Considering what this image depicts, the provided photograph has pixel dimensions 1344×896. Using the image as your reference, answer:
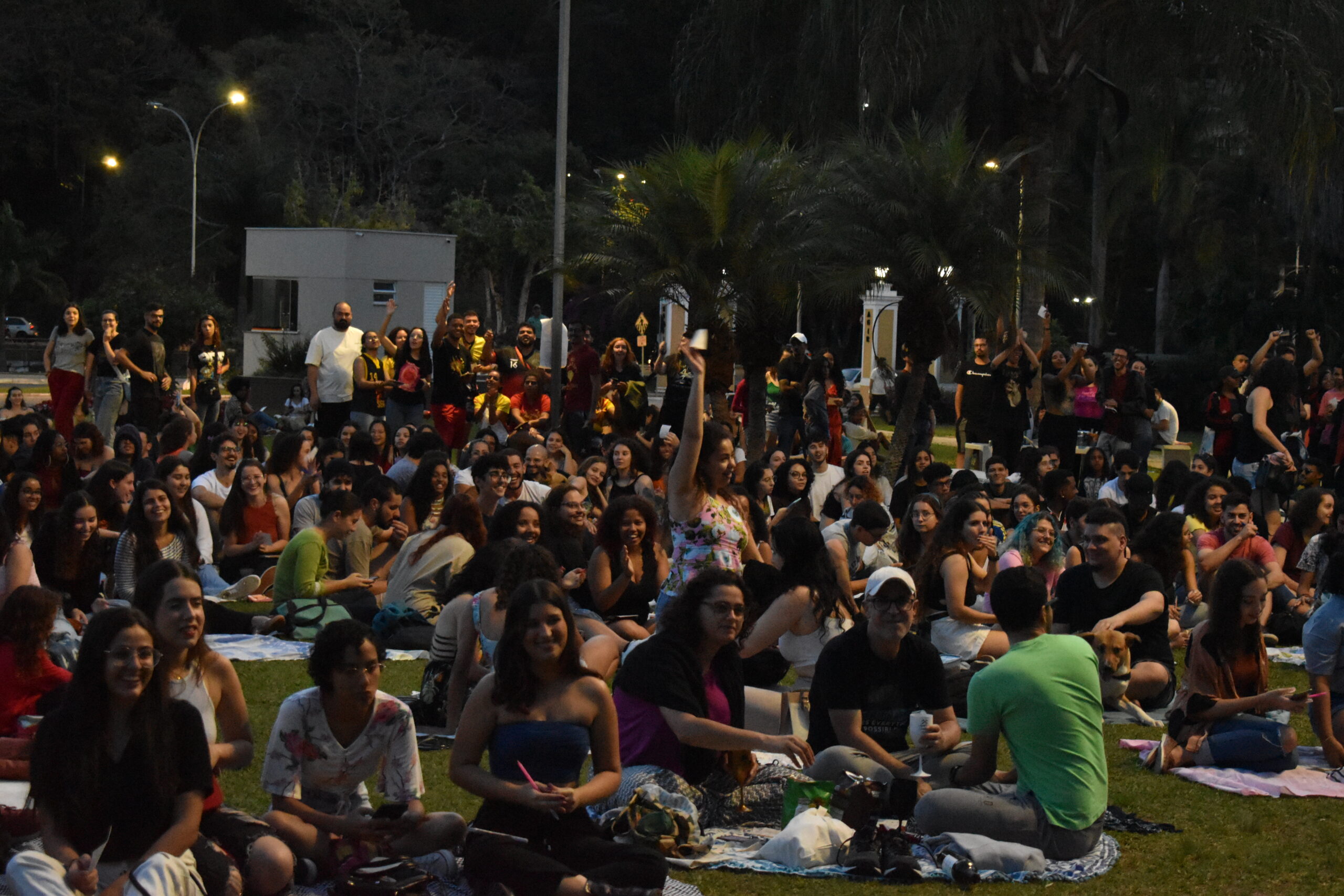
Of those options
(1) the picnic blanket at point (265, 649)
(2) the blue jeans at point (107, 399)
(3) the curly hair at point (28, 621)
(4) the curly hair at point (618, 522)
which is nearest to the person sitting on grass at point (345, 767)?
(3) the curly hair at point (28, 621)

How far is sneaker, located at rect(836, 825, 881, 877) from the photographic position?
6125 mm

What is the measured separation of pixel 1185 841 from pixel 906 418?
1242 cm

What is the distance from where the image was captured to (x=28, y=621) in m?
6.56

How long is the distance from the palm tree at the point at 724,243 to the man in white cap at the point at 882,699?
40.1 feet

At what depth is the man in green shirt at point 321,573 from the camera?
1013 cm

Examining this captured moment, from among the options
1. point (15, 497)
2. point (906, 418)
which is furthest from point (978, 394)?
point (15, 497)

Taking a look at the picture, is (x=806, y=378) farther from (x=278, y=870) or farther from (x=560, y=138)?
(x=278, y=870)

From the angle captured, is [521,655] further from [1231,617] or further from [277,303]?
[277,303]

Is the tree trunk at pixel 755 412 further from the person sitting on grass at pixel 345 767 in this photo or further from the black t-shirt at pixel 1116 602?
the person sitting on grass at pixel 345 767

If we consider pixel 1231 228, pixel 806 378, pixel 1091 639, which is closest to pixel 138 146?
pixel 1231 228

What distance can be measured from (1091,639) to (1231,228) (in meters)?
38.4

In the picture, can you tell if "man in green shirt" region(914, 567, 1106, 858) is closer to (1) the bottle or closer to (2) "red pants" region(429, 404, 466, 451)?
(1) the bottle

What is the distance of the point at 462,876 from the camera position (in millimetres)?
5629

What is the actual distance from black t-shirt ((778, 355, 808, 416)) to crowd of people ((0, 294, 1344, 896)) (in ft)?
8.93
